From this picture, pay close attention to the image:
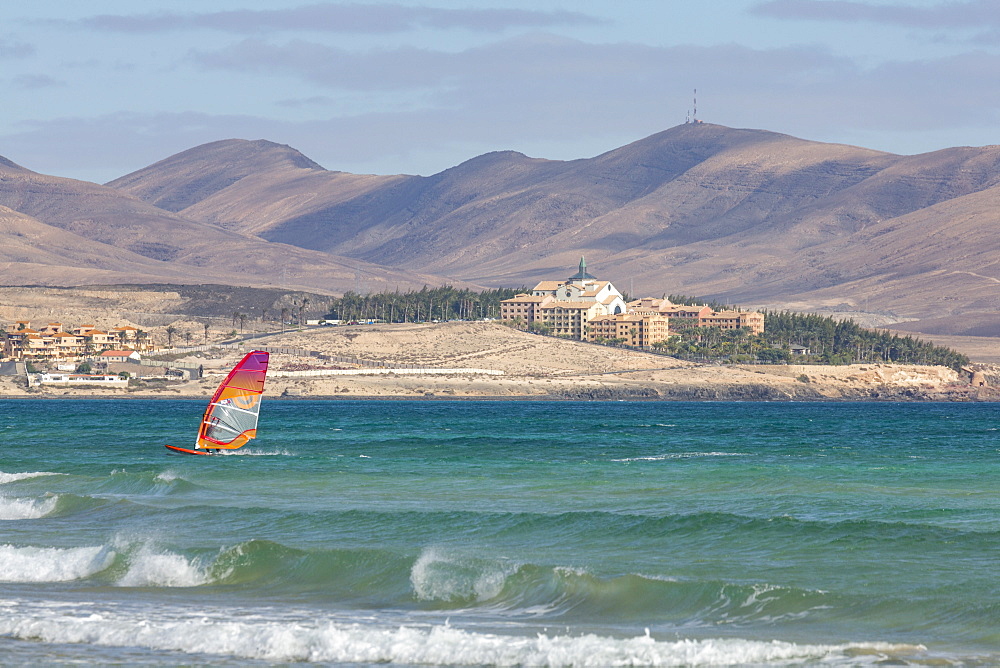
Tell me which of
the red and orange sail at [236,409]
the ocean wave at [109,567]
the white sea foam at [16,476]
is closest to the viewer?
the ocean wave at [109,567]

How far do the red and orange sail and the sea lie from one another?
6835 mm

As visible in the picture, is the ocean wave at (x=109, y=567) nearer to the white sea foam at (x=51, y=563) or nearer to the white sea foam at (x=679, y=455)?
the white sea foam at (x=51, y=563)

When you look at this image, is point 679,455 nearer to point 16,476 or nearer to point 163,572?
point 16,476

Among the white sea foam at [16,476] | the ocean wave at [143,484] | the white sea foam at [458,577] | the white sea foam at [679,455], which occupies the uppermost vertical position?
the white sea foam at [458,577]

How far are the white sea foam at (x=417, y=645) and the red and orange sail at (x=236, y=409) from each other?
1522 inches

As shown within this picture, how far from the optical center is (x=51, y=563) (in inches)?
1226

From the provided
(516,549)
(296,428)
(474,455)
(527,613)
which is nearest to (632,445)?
(474,455)

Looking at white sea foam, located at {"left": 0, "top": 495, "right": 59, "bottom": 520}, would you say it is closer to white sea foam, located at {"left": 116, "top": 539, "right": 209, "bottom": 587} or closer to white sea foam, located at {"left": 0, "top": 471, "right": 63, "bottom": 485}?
white sea foam, located at {"left": 0, "top": 471, "right": 63, "bottom": 485}

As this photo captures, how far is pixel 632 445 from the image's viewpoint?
249 feet

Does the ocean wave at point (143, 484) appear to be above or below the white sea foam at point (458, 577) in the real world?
below

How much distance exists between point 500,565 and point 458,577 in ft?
→ 3.29

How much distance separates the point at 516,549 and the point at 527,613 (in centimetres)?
610

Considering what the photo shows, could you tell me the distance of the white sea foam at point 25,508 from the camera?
4028cm

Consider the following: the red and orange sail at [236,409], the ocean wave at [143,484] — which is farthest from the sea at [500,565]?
A: the red and orange sail at [236,409]
